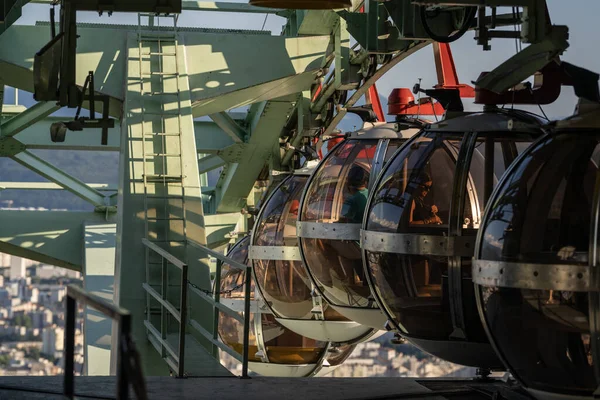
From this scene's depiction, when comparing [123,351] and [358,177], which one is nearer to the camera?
[123,351]

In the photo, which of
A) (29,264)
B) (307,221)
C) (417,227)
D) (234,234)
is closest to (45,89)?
(307,221)

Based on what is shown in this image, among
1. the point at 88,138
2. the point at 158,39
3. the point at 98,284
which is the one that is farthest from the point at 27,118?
the point at 98,284

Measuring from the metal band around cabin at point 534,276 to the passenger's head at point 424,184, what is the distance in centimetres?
199

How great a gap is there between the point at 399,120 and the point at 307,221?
4.26 ft

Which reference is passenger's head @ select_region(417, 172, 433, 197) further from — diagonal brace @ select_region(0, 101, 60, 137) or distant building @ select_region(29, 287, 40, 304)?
distant building @ select_region(29, 287, 40, 304)

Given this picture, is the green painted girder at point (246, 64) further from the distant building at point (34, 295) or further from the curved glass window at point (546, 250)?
the distant building at point (34, 295)

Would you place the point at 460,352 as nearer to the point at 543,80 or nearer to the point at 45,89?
the point at 543,80

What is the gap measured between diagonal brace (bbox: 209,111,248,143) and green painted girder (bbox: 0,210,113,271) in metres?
4.04

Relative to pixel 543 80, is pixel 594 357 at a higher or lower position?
lower

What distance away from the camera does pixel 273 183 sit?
62.4 feet

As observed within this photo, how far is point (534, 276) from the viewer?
773 centimetres

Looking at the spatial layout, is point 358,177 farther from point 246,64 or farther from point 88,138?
point 88,138

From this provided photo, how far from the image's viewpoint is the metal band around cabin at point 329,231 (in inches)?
516

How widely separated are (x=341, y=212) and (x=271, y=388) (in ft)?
9.62
